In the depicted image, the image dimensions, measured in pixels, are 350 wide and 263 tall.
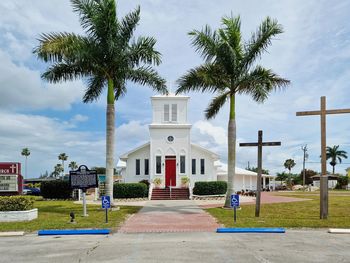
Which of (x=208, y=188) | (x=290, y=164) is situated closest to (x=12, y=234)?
(x=208, y=188)

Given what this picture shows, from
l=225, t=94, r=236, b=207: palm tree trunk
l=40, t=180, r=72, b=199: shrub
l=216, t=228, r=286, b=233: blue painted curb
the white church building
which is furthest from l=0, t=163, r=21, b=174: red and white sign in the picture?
the white church building

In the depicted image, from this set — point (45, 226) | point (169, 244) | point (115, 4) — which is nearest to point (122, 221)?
point (45, 226)

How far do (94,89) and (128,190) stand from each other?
9.69 m

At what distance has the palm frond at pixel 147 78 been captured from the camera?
20.9 meters

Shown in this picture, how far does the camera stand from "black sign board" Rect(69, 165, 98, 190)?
16828mm

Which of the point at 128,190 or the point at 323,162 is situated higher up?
the point at 323,162

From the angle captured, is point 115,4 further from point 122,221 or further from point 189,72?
point 122,221

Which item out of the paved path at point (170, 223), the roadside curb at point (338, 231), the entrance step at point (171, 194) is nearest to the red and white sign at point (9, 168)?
the paved path at point (170, 223)

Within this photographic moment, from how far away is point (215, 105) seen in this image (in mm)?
22406

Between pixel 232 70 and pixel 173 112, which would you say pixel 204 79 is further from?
pixel 173 112

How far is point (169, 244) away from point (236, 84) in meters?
11.9

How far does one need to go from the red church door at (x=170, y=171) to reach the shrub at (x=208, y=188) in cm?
216

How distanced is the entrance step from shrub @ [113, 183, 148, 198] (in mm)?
1069

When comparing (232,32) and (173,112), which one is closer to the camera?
(232,32)
